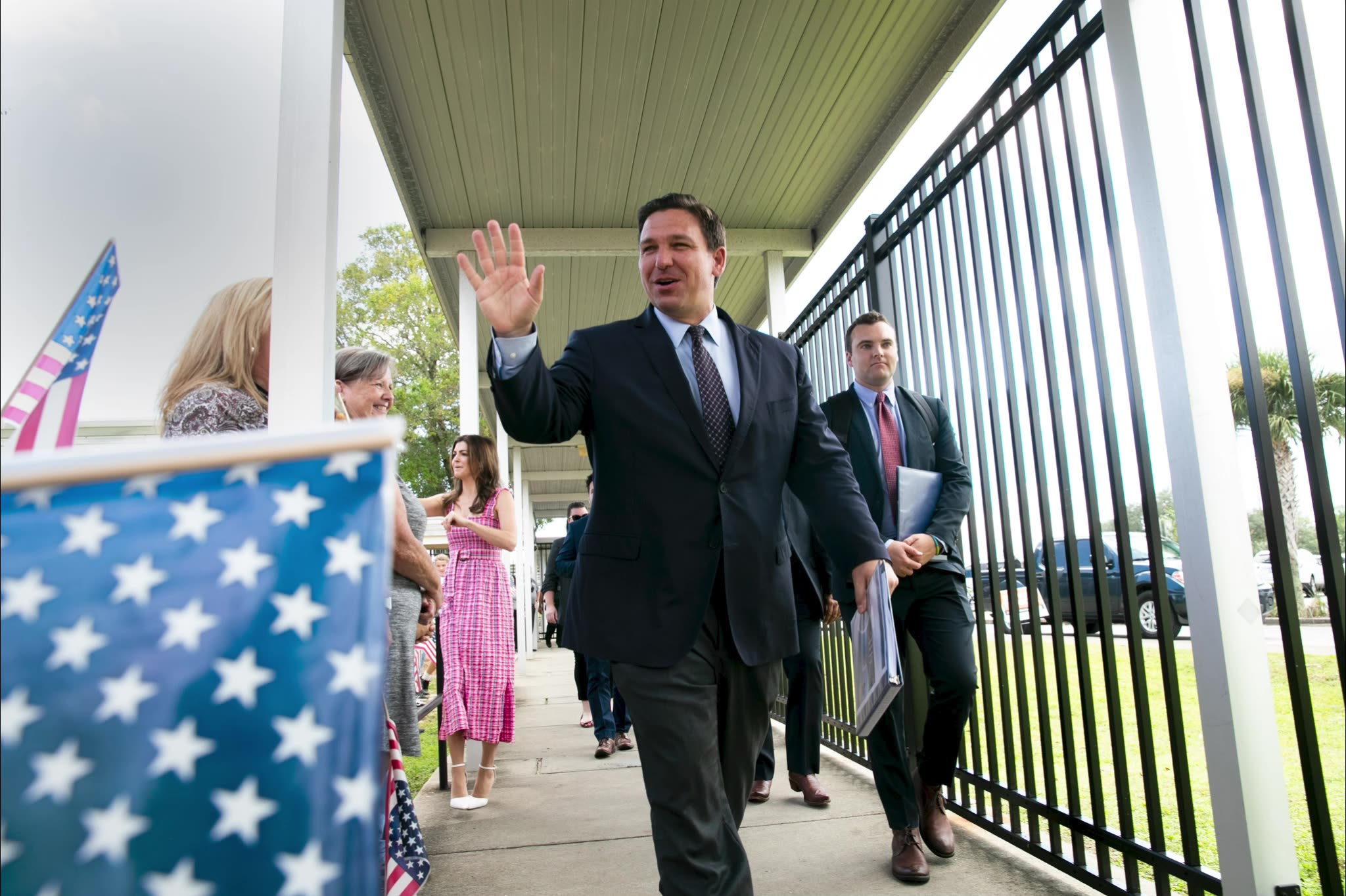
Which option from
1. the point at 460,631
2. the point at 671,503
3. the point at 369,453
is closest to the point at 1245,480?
the point at 671,503

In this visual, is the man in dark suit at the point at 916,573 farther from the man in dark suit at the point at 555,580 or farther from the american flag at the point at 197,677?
the man in dark suit at the point at 555,580

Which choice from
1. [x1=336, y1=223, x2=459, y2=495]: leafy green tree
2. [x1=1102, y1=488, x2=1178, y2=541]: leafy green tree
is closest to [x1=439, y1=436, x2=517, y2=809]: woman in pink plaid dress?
[x1=1102, y1=488, x2=1178, y2=541]: leafy green tree

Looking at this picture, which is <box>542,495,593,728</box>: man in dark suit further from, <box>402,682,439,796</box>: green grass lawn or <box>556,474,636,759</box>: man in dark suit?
<box>402,682,439,796</box>: green grass lawn

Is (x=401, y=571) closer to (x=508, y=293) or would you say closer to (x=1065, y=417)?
(x=508, y=293)

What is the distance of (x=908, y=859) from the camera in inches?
132

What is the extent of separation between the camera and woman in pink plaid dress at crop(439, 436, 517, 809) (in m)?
4.99

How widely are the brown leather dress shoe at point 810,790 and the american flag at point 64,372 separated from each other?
12.2 ft

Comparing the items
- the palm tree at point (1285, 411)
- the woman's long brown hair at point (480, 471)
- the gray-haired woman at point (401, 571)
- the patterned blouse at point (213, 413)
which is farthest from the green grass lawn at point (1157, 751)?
the palm tree at point (1285, 411)

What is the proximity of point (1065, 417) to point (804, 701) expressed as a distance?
1.98 m

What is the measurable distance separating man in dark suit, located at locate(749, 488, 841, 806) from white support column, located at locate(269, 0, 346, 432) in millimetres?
2133

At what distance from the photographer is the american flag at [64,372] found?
1.94 m

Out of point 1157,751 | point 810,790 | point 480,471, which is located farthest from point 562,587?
point 1157,751

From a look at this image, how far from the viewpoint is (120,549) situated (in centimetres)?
80

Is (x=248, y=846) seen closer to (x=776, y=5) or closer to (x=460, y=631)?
(x=460, y=631)
